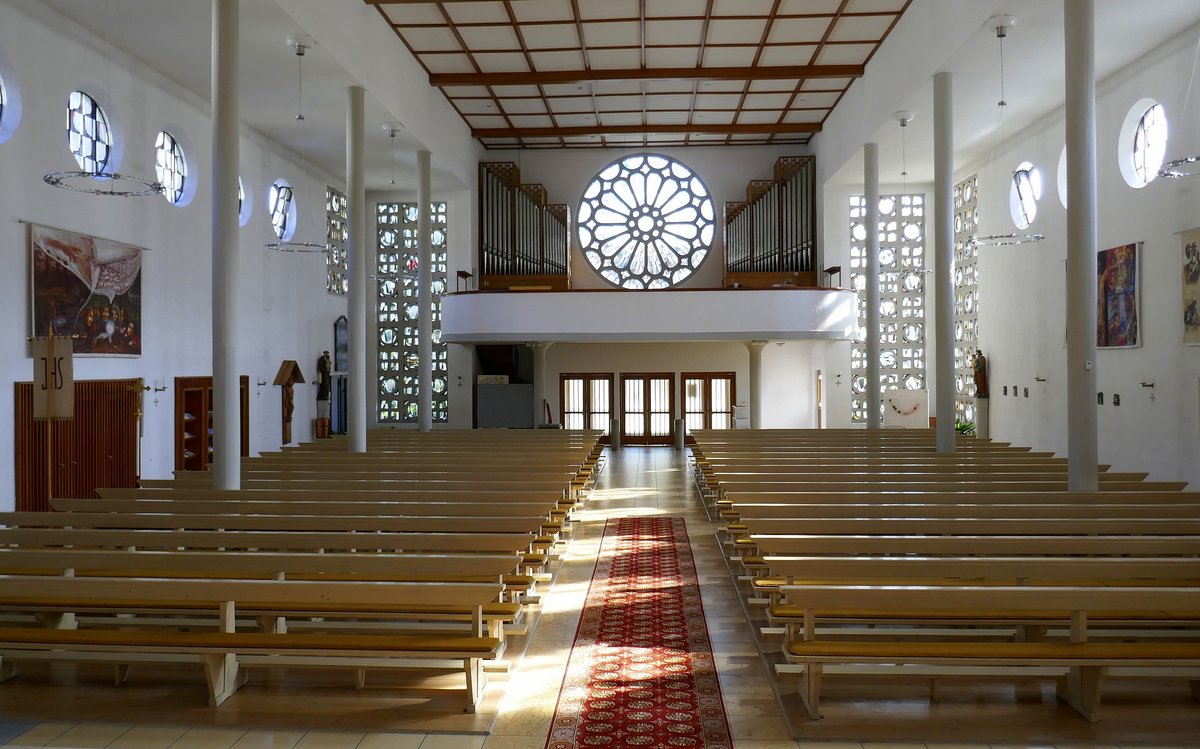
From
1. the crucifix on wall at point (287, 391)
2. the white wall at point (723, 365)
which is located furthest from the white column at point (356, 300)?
the white wall at point (723, 365)

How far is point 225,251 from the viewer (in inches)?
322

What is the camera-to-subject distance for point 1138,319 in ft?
37.0

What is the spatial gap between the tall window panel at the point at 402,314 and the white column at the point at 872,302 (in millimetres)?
8991

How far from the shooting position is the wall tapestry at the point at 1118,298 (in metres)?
11.4

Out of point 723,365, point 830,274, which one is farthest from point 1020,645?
point 723,365

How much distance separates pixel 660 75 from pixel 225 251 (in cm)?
902

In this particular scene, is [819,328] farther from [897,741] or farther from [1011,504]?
[897,741]

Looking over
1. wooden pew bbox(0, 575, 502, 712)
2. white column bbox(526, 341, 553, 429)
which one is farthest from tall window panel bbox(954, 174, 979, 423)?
wooden pew bbox(0, 575, 502, 712)

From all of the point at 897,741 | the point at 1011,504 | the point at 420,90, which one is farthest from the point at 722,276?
the point at 897,741

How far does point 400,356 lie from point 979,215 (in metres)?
11.7

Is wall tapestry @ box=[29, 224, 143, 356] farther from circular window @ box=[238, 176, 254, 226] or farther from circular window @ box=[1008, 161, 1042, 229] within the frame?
circular window @ box=[1008, 161, 1042, 229]

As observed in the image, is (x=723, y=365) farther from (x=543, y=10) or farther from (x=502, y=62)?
(x=543, y=10)

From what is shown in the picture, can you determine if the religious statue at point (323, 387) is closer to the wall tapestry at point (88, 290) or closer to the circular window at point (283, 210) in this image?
the circular window at point (283, 210)

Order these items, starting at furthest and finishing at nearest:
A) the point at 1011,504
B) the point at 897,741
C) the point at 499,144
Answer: the point at 499,144, the point at 1011,504, the point at 897,741
